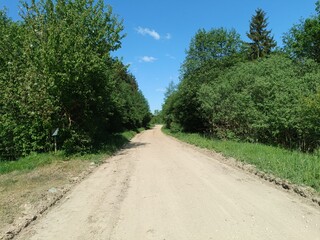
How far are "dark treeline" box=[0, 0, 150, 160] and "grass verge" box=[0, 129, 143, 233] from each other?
1710 millimetres

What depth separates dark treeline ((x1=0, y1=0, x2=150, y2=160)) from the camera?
53.1 ft

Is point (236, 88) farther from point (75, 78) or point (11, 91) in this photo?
point (11, 91)

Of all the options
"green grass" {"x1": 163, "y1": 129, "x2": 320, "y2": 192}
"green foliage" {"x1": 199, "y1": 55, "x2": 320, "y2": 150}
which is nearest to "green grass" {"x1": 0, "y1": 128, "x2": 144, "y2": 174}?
"green grass" {"x1": 163, "y1": 129, "x2": 320, "y2": 192}

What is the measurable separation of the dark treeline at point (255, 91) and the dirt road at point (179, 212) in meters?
9.12

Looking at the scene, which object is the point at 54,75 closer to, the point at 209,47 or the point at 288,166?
the point at 288,166

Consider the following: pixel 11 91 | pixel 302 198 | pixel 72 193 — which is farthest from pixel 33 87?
pixel 302 198

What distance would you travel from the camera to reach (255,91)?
2114 centimetres

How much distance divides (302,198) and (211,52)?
106 ft

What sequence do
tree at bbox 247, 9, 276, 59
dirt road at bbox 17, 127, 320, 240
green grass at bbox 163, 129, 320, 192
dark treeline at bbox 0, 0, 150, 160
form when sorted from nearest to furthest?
dirt road at bbox 17, 127, 320, 240
green grass at bbox 163, 129, 320, 192
dark treeline at bbox 0, 0, 150, 160
tree at bbox 247, 9, 276, 59

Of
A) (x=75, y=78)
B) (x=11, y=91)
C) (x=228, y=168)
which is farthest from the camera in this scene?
(x=11, y=91)

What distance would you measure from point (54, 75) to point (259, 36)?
43857 mm

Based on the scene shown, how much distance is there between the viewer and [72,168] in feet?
42.3

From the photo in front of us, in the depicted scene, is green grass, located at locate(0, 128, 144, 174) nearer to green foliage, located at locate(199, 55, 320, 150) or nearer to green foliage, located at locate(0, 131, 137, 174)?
green foliage, located at locate(0, 131, 137, 174)

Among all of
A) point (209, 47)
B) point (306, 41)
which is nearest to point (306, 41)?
point (306, 41)
